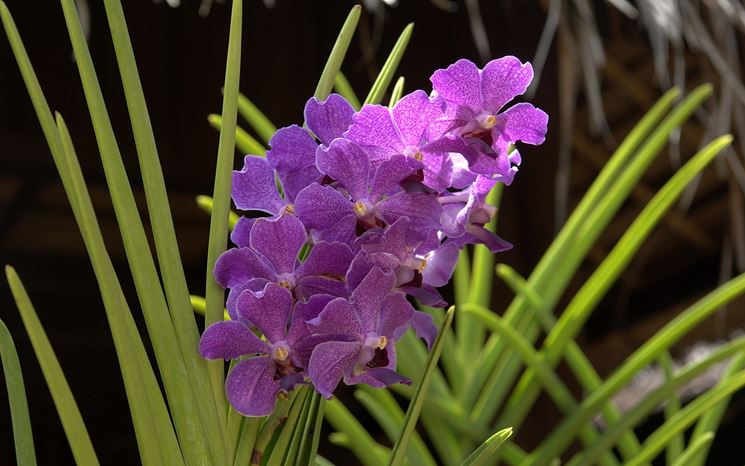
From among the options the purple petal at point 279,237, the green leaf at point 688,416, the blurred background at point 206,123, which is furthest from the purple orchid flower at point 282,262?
the blurred background at point 206,123

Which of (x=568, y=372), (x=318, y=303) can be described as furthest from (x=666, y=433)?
(x=568, y=372)

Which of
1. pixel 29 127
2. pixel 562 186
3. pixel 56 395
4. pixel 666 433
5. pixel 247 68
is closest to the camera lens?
pixel 56 395

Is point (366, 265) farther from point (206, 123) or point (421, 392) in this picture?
point (206, 123)

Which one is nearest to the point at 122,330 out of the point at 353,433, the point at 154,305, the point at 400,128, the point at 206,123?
the point at 154,305

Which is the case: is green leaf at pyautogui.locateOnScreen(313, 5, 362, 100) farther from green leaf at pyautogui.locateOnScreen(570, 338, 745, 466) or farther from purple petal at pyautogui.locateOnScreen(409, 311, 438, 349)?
green leaf at pyautogui.locateOnScreen(570, 338, 745, 466)

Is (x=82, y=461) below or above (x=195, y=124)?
above

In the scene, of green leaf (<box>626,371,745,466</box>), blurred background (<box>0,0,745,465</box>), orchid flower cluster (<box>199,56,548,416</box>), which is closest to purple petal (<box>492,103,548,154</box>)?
orchid flower cluster (<box>199,56,548,416</box>)

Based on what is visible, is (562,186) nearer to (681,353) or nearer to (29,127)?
(29,127)
